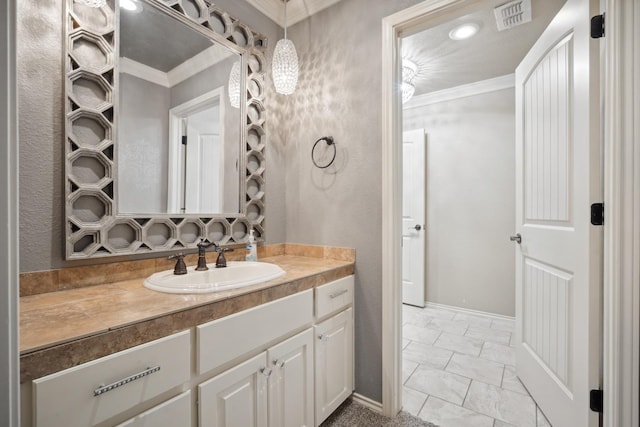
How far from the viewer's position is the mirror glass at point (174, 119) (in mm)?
1294

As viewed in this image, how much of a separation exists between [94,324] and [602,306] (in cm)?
178

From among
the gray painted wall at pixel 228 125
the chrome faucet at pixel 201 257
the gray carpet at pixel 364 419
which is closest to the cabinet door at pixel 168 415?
the chrome faucet at pixel 201 257

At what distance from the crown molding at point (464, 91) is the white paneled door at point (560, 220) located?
118 cm

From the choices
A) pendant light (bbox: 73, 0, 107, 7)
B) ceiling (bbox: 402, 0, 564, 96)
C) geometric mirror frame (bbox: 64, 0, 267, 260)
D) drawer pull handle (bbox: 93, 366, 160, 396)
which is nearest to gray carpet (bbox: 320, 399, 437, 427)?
drawer pull handle (bbox: 93, 366, 160, 396)

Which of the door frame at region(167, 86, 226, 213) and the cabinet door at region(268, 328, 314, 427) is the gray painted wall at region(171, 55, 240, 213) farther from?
the cabinet door at region(268, 328, 314, 427)

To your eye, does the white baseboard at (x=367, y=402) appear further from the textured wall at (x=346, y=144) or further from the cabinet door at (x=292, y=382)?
the cabinet door at (x=292, y=382)

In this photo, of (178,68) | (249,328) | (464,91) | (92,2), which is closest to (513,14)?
(464,91)

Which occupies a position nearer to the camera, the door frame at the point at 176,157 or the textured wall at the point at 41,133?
the textured wall at the point at 41,133

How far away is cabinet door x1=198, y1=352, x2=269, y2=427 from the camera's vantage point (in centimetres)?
95

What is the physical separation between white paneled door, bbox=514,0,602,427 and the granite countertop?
1258 mm

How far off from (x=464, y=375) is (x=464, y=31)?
2486mm

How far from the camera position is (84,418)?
682 millimetres

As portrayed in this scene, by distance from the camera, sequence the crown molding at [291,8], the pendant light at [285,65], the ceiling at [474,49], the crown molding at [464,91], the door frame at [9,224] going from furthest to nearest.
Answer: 1. the crown molding at [464,91]
2. the ceiling at [474,49]
3. the crown molding at [291,8]
4. the pendant light at [285,65]
5. the door frame at [9,224]

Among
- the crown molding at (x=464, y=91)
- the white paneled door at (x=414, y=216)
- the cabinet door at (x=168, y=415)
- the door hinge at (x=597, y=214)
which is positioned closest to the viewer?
the cabinet door at (x=168, y=415)
